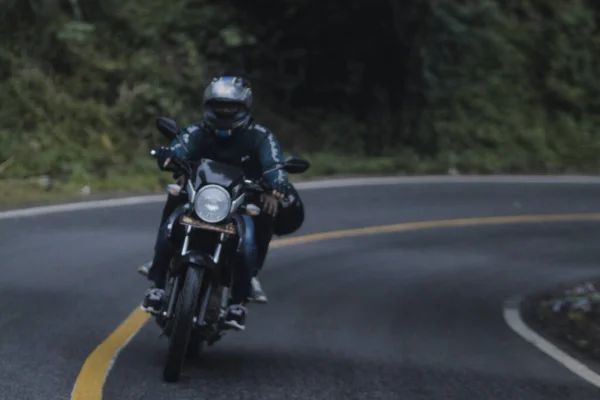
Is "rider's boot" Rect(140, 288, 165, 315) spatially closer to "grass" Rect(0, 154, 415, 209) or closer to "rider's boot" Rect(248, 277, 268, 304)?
"rider's boot" Rect(248, 277, 268, 304)

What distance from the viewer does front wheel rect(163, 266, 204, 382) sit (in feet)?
26.4

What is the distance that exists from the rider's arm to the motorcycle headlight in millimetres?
732

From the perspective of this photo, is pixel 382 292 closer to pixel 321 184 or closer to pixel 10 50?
pixel 321 184

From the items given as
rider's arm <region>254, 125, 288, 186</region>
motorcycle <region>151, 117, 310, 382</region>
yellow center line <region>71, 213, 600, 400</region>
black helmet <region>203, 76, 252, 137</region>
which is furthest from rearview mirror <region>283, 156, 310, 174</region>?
yellow center line <region>71, 213, 600, 400</region>

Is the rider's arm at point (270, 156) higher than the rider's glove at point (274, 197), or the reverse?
the rider's arm at point (270, 156)

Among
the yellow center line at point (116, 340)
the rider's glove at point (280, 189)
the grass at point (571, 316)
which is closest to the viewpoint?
the yellow center line at point (116, 340)

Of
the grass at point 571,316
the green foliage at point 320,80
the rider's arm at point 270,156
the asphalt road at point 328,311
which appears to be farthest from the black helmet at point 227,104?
the green foliage at point 320,80

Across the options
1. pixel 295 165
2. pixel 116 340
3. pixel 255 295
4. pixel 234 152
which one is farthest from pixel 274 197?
pixel 116 340

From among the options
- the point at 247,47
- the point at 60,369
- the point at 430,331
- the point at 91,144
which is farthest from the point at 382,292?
the point at 247,47

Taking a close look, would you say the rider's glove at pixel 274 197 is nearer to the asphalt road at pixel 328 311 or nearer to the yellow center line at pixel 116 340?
the asphalt road at pixel 328 311

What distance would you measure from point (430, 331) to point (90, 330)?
2.70 meters

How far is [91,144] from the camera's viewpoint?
23094 mm

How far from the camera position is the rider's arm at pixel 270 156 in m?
8.98

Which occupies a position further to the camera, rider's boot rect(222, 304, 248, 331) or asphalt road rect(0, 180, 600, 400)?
rider's boot rect(222, 304, 248, 331)
